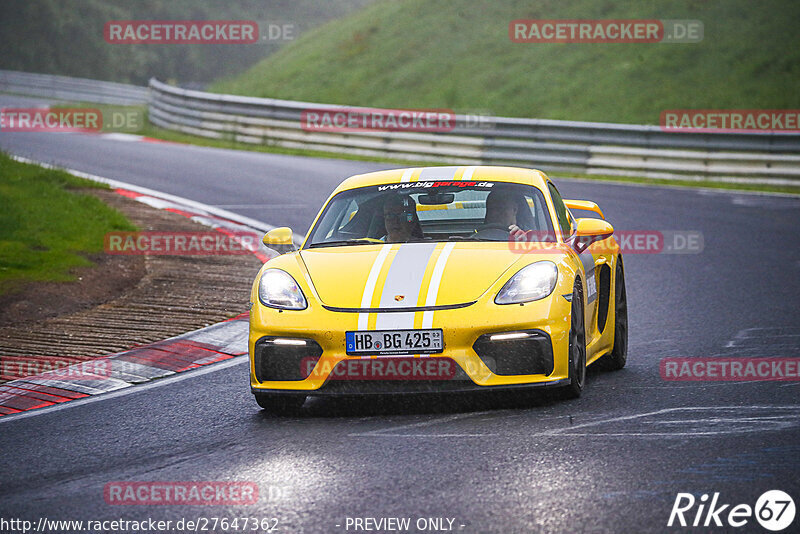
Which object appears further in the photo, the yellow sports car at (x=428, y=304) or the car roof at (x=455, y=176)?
the car roof at (x=455, y=176)

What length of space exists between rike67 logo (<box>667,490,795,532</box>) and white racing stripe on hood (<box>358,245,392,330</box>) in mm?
2114

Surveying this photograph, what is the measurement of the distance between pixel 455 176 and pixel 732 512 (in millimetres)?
3709

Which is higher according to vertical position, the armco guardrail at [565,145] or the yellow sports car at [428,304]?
the armco guardrail at [565,145]

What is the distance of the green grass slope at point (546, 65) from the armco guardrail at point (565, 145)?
197 inches

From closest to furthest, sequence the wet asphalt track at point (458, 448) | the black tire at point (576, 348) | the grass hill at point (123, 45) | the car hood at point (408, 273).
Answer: the wet asphalt track at point (458, 448) → the car hood at point (408, 273) → the black tire at point (576, 348) → the grass hill at point (123, 45)

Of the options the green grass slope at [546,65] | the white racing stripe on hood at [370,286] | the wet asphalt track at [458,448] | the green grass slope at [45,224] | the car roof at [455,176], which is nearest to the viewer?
the wet asphalt track at [458,448]

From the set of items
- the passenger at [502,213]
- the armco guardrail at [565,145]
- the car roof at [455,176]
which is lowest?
the passenger at [502,213]

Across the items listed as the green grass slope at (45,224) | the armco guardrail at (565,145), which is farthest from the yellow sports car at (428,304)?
the armco guardrail at (565,145)

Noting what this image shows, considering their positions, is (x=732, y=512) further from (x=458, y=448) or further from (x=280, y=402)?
(x=280, y=402)

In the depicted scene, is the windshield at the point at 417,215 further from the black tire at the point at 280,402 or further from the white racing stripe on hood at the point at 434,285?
the black tire at the point at 280,402

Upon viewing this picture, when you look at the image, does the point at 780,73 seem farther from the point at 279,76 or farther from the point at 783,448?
the point at 783,448

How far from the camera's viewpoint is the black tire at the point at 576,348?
257 inches

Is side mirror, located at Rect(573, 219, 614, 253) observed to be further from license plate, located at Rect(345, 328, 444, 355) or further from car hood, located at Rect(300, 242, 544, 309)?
license plate, located at Rect(345, 328, 444, 355)

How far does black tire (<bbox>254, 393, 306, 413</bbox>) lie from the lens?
6.58 metres
